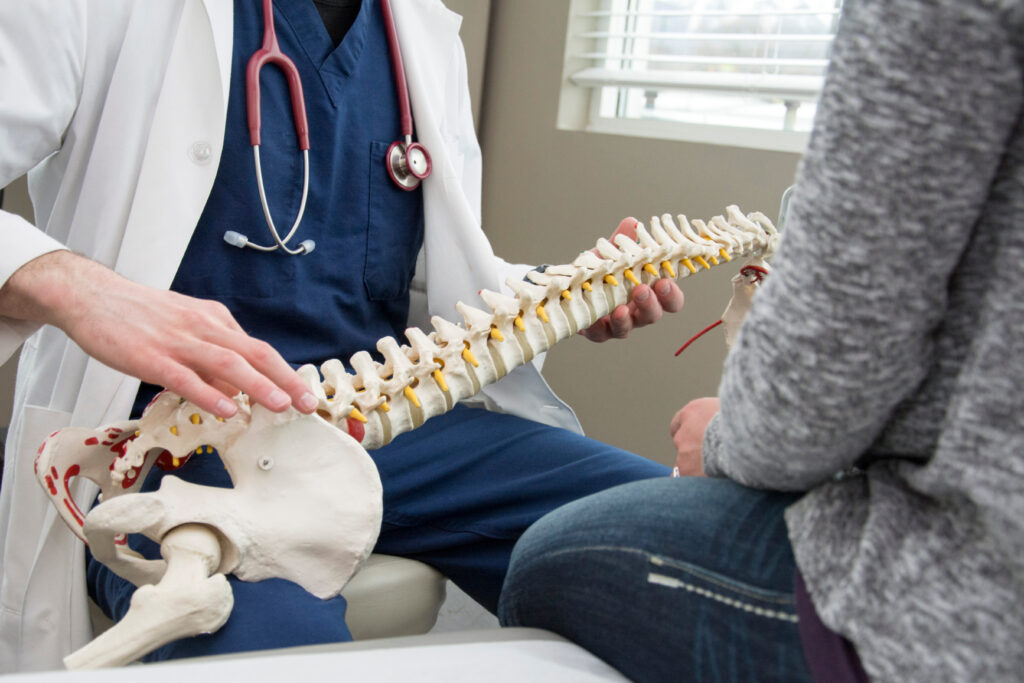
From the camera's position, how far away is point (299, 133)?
1.09m

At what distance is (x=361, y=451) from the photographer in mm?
722

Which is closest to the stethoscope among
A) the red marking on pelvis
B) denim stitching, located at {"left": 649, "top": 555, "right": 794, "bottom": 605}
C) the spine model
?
the spine model

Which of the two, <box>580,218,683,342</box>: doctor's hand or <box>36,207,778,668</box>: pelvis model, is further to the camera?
<box>580,218,683,342</box>: doctor's hand

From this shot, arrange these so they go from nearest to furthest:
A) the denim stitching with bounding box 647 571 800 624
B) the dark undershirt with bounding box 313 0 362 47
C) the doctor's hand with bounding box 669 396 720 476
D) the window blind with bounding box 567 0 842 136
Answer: the denim stitching with bounding box 647 571 800 624 → the doctor's hand with bounding box 669 396 720 476 → the dark undershirt with bounding box 313 0 362 47 → the window blind with bounding box 567 0 842 136

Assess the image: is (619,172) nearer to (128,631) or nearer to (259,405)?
(259,405)

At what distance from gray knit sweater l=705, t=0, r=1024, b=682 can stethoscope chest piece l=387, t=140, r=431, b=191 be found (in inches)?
32.6

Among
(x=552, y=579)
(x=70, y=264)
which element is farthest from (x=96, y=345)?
(x=552, y=579)

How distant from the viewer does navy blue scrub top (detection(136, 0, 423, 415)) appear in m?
1.04

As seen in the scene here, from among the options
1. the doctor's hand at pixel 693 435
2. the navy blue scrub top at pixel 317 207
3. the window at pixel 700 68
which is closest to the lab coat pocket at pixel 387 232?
the navy blue scrub top at pixel 317 207

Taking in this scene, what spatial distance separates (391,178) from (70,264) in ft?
1.70

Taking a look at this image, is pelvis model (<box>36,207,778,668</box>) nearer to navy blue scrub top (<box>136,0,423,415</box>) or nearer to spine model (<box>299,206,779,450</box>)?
spine model (<box>299,206,779,450</box>)

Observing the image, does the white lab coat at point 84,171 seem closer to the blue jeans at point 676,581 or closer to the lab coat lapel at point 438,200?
the lab coat lapel at point 438,200

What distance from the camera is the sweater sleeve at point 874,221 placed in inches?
14.1

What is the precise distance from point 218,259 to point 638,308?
0.57 metres
